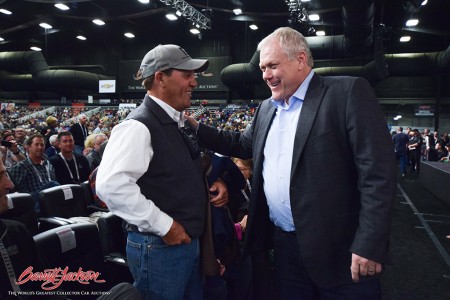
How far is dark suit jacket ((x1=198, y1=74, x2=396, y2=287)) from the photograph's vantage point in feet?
3.87

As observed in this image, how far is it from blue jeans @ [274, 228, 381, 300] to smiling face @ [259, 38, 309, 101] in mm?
637

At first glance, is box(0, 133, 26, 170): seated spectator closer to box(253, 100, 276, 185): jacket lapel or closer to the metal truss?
box(253, 100, 276, 185): jacket lapel

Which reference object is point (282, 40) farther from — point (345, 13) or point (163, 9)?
point (163, 9)

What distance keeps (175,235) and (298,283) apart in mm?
603

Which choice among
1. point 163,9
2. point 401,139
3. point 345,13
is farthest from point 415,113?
point 163,9

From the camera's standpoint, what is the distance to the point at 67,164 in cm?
447

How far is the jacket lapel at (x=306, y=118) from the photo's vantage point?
4.27 feet

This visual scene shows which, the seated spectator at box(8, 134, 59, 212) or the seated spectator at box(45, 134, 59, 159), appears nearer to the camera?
the seated spectator at box(8, 134, 59, 212)

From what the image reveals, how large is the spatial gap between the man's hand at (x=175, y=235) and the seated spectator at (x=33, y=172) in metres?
2.98

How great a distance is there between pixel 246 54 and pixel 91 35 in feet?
34.0

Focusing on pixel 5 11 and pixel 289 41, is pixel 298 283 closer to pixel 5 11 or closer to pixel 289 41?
pixel 289 41

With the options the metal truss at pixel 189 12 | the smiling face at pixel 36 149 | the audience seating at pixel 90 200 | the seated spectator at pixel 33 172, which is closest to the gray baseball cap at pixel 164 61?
the audience seating at pixel 90 200

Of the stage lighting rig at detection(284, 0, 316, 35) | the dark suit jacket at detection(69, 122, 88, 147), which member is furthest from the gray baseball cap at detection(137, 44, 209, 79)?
the stage lighting rig at detection(284, 0, 316, 35)

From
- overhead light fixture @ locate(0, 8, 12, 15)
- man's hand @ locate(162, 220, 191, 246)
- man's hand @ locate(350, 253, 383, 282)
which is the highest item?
overhead light fixture @ locate(0, 8, 12, 15)
